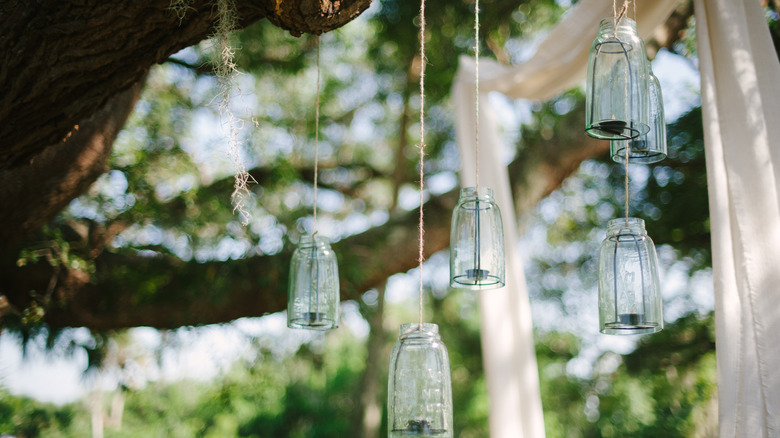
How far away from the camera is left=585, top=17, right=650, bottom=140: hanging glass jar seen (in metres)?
1.27

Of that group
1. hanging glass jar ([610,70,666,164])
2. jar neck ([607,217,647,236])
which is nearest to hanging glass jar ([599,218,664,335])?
jar neck ([607,217,647,236])

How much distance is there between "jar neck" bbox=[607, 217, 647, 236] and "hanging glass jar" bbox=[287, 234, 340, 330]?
1.96 ft

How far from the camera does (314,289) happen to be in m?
1.59

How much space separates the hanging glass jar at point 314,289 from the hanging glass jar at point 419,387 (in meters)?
0.27

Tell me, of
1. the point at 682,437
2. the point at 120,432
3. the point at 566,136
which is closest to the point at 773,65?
the point at 566,136

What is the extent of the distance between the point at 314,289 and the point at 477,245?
15.1 inches

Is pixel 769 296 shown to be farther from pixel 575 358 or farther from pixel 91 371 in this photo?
pixel 575 358

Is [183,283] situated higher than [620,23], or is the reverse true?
[620,23]

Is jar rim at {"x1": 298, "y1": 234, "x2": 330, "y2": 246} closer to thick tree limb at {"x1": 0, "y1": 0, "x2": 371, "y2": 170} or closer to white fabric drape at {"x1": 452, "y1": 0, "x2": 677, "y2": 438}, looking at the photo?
thick tree limb at {"x1": 0, "y1": 0, "x2": 371, "y2": 170}

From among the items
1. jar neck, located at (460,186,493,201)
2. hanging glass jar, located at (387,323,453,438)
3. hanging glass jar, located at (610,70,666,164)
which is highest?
hanging glass jar, located at (610,70,666,164)

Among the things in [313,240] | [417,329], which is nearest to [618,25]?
[417,329]

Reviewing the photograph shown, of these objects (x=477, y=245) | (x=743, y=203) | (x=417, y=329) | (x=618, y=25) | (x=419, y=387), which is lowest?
(x=419, y=387)

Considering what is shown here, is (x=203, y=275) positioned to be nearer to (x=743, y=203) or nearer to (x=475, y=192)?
(x=475, y=192)

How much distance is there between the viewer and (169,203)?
3.14 metres
